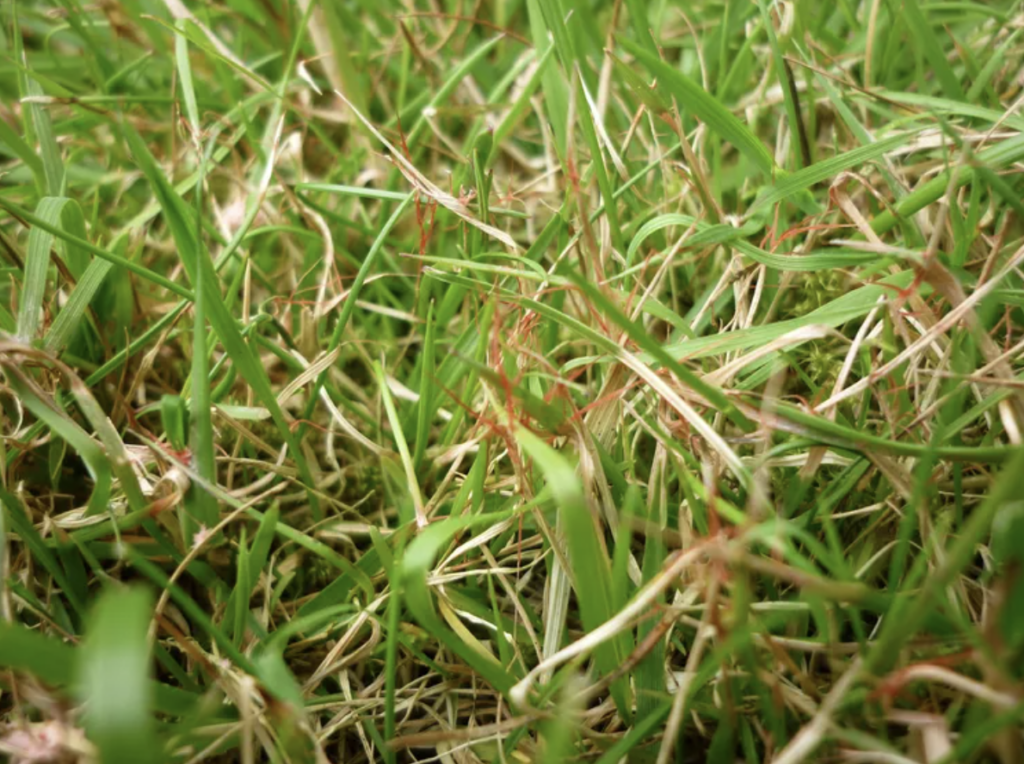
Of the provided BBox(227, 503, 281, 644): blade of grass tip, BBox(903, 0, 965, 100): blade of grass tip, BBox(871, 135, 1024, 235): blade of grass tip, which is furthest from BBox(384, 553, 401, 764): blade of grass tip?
BBox(903, 0, 965, 100): blade of grass tip

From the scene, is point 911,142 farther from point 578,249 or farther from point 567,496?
point 567,496

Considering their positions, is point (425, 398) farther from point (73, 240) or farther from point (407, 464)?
point (73, 240)

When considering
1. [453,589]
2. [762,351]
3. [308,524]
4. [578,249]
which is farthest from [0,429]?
[762,351]

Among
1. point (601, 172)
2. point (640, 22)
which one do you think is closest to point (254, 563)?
point (601, 172)

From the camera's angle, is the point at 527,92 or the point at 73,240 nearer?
the point at 73,240

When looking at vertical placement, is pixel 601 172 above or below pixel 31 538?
above

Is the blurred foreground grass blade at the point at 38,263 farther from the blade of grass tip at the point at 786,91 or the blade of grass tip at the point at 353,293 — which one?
the blade of grass tip at the point at 786,91

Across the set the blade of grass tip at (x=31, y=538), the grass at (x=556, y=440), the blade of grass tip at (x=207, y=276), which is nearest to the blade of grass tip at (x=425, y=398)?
the grass at (x=556, y=440)
